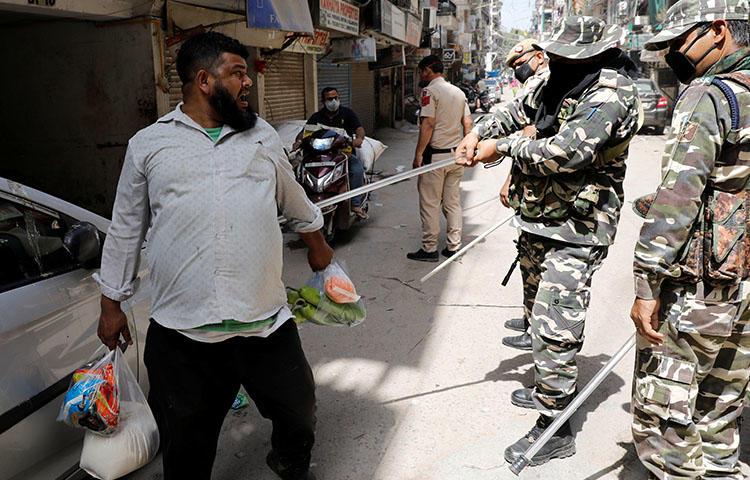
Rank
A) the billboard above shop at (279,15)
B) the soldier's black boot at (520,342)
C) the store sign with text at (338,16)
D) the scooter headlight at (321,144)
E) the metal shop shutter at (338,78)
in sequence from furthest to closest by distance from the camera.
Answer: the metal shop shutter at (338,78), the store sign with text at (338,16), the billboard above shop at (279,15), the scooter headlight at (321,144), the soldier's black boot at (520,342)

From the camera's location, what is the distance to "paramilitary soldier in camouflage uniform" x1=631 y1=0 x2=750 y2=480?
6.53 ft

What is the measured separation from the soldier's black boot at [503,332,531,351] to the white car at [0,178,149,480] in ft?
7.97

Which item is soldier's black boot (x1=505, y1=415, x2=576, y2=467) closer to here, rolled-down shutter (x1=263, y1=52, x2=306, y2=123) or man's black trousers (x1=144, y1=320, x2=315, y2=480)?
man's black trousers (x1=144, y1=320, x2=315, y2=480)

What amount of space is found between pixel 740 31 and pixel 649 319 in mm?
1025

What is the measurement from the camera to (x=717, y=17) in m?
2.00

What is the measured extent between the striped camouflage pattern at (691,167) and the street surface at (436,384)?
1.18m

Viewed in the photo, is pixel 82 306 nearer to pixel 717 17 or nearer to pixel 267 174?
pixel 267 174

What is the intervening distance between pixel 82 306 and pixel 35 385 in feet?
1.24

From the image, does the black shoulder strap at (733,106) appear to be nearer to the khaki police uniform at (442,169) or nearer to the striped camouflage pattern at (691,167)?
the striped camouflage pattern at (691,167)

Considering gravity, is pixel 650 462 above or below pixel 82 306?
below

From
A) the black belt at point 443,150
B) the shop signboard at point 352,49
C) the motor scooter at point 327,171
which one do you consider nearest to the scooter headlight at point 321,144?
the motor scooter at point 327,171

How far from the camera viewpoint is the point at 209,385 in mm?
2197

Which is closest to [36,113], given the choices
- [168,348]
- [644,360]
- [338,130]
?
[338,130]

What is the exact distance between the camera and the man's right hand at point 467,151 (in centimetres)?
304
